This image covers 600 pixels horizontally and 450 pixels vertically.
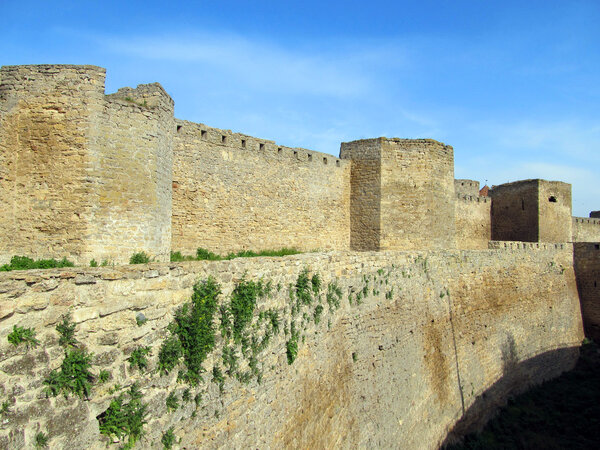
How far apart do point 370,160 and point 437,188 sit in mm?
2821

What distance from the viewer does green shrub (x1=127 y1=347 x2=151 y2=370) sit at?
3.65 m

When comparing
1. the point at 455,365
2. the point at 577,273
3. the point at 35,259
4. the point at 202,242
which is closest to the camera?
the point at 35,259

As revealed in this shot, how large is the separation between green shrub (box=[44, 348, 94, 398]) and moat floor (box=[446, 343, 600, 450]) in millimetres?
10641

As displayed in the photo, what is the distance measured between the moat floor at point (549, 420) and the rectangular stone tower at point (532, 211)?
9003mm

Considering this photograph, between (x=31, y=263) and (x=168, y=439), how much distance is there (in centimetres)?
475

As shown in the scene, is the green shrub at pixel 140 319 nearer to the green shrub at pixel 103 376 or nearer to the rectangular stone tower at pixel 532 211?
the green shrub at pixel 103 376

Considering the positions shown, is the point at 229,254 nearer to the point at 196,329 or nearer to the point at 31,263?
the point at 31,263

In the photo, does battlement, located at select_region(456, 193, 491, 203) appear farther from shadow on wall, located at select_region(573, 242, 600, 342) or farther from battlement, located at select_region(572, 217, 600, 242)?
battlement, located at select_region(572, 217, 600, 242)

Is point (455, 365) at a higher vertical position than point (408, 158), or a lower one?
lower

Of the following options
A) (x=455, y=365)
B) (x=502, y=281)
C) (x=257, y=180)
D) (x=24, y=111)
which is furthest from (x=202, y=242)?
(x=502, y=281)

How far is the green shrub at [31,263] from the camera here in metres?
6.90

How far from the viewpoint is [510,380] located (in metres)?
15.0

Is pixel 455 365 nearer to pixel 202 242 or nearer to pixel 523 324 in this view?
pixel 523 324

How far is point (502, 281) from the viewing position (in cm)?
1523
